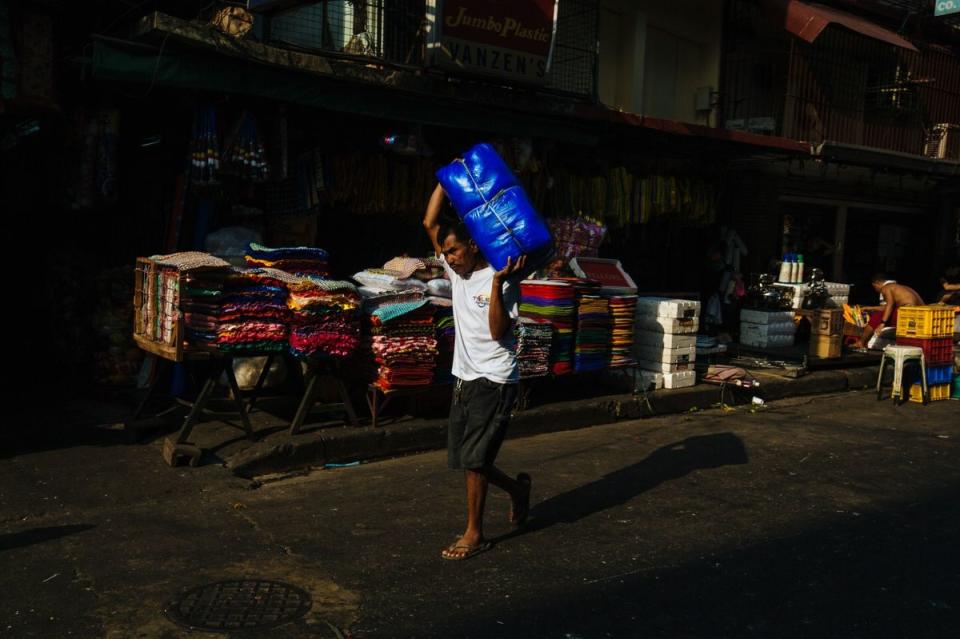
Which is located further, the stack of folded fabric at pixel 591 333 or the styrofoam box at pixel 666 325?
the styrofoam box at pixel 666 325

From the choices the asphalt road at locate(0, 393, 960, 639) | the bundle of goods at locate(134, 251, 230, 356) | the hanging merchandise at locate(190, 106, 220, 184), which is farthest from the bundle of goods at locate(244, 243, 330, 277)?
the asphalt road at locate(0, 393, 960, 639)

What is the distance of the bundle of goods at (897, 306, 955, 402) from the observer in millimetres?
11055

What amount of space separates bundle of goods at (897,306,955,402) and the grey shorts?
8.07 meters

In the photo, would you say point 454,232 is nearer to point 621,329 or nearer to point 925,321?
point 621,329

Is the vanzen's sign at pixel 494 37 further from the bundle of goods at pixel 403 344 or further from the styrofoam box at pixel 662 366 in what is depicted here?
the styrofoam box at pixel 662 366

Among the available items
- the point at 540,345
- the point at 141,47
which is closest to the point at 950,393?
the point at 540,345

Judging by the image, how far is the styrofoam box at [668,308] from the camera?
10070 mm

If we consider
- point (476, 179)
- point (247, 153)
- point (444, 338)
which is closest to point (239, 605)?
point (476, 179)

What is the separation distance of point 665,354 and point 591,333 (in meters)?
1.42

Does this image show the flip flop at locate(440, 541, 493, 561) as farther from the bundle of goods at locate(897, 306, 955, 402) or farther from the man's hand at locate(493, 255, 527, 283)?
the bundle of goods at locate(897, 306, 955, 402)

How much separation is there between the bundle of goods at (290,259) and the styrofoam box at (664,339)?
432 cm

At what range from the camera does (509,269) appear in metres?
4.94

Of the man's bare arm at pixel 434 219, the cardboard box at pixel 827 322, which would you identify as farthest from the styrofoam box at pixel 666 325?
the man's bare arm at pixel 434 219

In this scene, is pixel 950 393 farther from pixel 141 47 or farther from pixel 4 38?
pixel 4 38
